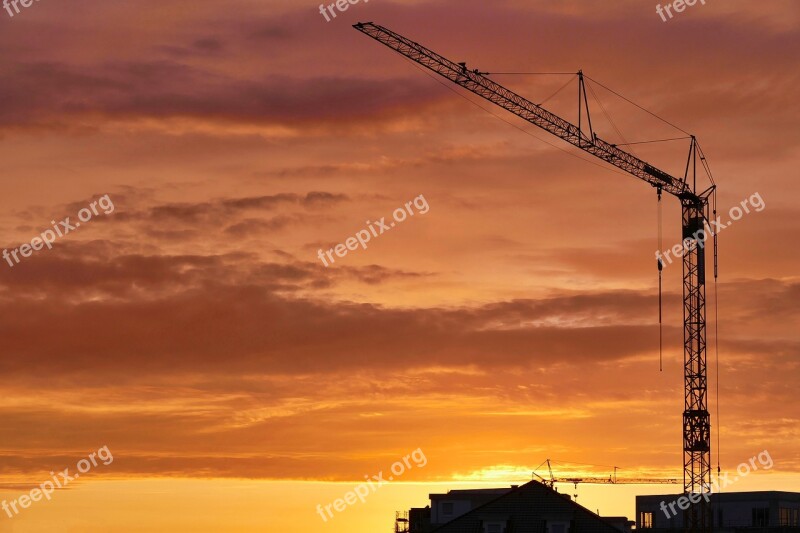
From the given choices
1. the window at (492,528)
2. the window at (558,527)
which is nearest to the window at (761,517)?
the window at (558,527)

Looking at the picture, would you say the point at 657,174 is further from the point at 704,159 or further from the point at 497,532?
the point at 497,532

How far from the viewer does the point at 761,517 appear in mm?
158500

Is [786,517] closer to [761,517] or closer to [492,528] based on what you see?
[761,517]

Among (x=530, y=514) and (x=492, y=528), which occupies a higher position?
(x=530, y=514)

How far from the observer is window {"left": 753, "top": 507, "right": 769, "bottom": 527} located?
157 metres

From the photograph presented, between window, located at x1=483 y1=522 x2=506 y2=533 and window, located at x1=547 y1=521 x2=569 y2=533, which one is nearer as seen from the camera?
window, located at x1=547 y1=521 x2=569 y2=533

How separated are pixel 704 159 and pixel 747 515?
5218 cm

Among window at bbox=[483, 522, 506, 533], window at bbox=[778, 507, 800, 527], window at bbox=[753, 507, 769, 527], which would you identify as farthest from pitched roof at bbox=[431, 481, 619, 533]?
window at bbox=[778, 507, 800, 527]

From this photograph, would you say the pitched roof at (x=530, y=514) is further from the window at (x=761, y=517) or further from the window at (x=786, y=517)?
the window at (x=786, y=517)

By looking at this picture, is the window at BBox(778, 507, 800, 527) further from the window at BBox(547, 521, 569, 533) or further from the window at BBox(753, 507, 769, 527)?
the window at BBox(547, 521, 569, 533)

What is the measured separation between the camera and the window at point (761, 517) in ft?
516

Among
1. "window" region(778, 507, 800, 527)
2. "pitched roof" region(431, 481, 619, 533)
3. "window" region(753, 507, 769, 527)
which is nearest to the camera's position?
"pitched roof" region(431, 481, 619, 533)

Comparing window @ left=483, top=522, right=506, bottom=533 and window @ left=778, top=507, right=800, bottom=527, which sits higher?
window @ left=778, top=507, right=800, bottom=527

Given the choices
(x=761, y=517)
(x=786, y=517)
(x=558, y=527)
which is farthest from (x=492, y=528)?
(x=786, y=517)
